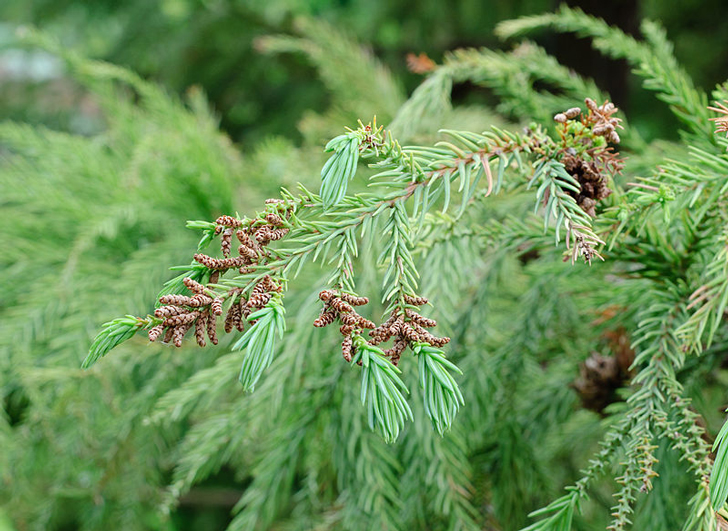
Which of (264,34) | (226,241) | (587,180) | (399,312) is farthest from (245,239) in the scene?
(264,34)

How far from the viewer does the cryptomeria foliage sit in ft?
1.37

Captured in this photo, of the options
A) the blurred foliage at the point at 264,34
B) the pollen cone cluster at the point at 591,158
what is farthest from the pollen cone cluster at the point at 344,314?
the blurred foliage at the point at 264,34

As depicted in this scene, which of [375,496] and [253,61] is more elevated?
[253,61]

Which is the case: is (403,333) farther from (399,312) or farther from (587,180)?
(587,180)

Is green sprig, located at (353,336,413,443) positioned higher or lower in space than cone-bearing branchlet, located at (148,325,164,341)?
lower

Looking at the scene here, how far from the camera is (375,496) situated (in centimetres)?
67

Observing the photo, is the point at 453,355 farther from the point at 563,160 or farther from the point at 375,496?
the point at 563,160

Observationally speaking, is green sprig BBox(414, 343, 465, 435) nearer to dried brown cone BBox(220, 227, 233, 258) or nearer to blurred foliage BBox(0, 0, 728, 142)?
dried brown cone BBox(220, 227, 233, 258)

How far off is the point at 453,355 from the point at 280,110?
2.22 metres

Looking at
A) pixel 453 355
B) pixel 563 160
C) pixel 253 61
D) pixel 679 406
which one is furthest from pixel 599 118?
pixel 253 61

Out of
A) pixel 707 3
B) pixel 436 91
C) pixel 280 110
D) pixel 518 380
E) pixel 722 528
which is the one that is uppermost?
pixel 707 3

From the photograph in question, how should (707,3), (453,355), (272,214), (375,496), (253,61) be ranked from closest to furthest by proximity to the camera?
(272,214) < (375,496) < (453,355) < (707,3) < (253,61)

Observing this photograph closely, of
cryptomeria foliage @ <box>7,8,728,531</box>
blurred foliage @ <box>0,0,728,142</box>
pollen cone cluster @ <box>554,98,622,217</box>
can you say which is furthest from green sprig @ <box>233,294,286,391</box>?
blurred foliage @ <box>0,0,728,142</box>

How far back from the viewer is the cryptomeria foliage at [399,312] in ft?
1.37
